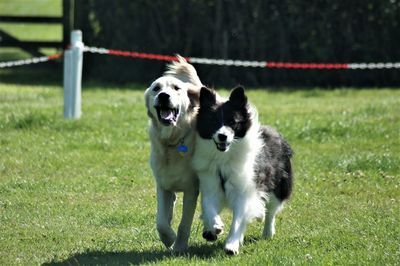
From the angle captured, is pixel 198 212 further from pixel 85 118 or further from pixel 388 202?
pixel 85 118

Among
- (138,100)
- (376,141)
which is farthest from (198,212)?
(138,100)

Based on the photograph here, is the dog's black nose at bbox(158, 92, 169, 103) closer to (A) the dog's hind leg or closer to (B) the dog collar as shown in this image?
(B) the dog collar

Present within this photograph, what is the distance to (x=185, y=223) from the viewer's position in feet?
25.3

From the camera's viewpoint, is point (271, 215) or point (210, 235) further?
point (271, 215)

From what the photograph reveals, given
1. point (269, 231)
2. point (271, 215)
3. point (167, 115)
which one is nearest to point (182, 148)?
point (167, 115)

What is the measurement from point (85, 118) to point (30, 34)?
1825 centimetres

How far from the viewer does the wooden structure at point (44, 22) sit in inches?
850

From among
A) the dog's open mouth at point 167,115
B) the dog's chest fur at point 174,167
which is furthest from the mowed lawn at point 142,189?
the dog's open mouth at point 167,115

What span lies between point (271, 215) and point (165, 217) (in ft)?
4.05

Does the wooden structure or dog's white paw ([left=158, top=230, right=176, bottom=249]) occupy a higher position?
the wooden structure

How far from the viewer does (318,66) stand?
19000mm

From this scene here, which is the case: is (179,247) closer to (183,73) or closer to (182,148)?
(182,148)

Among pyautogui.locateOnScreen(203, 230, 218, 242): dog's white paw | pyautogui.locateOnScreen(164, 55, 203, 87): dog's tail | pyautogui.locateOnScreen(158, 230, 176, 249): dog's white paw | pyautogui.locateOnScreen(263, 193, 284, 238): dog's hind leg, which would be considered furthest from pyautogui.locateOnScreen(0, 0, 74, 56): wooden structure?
pyautogui.locateOnScreen(203, 230, 218, 242): dog's white paw

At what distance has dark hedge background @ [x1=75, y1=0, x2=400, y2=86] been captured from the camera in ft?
66.8
